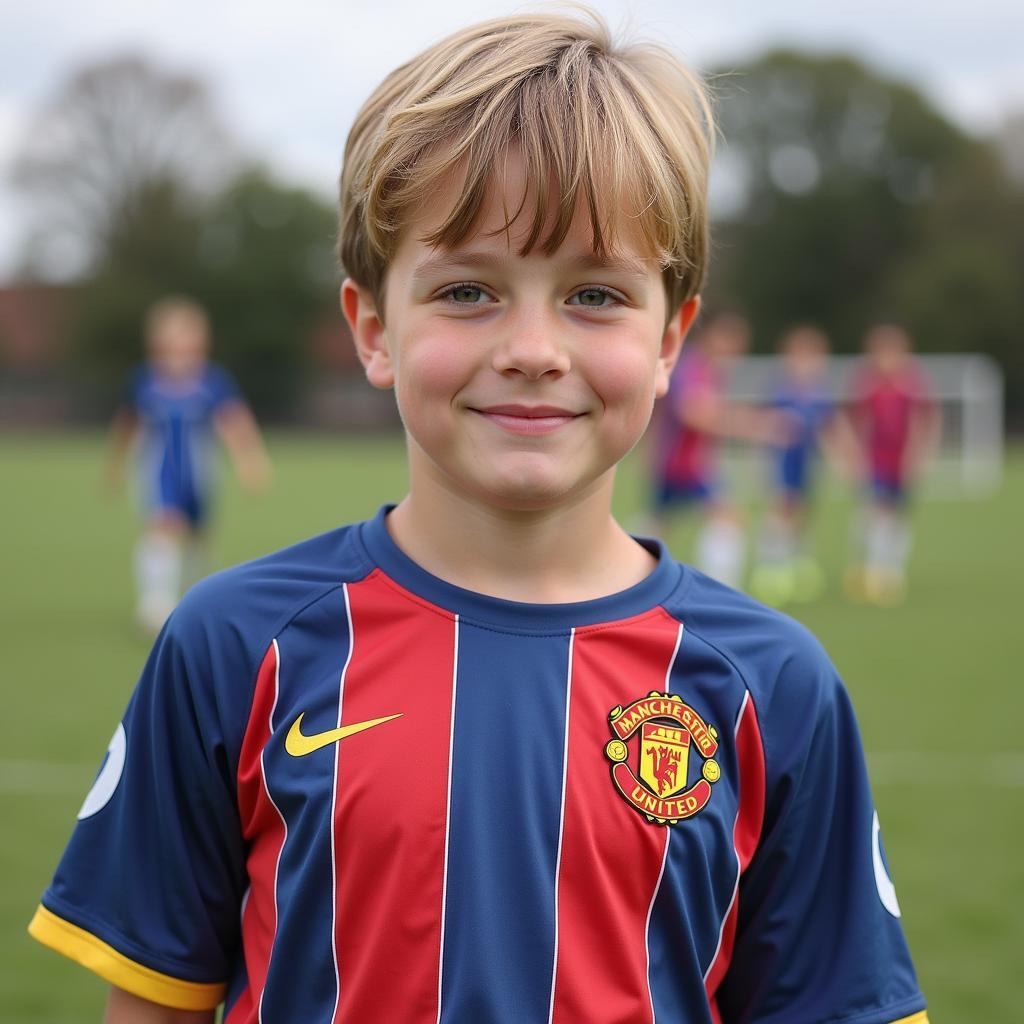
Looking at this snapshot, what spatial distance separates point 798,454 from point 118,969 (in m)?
10.4

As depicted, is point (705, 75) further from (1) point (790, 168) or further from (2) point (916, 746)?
(1) point (790, 168)

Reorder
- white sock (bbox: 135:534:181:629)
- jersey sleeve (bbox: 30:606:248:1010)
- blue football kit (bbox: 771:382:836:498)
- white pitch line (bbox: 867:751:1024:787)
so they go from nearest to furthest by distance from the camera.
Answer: jersey sleeve (bbox: 30:606:248:1010) < white pitch line (bbox: 867:751:1024:787) < white sock (bbox: 135:534:181:629) < blue football kit (bbox: 771:382:836:498)

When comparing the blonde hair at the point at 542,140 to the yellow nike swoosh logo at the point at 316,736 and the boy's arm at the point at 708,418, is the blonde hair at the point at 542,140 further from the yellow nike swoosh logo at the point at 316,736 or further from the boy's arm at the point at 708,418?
the boy's arm at the point at 708,418

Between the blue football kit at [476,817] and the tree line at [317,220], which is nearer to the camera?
the blue football kit at [476,817]

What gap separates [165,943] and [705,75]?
1.35 meters

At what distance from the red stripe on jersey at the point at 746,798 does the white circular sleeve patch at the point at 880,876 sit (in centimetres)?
15

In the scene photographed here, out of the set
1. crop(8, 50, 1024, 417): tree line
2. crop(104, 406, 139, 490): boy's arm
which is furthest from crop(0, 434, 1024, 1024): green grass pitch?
crop(8, 50, 1024, 417): tree line

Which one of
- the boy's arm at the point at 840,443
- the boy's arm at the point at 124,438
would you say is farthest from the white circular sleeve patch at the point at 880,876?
the boy's arm at the point at 840,443

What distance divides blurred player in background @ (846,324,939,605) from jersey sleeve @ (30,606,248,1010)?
31.6ft

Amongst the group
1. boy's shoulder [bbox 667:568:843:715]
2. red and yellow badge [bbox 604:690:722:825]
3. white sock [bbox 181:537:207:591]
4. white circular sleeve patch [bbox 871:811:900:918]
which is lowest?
white sock [bbox 181:537:207:591]

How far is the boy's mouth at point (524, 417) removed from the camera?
1464 mm

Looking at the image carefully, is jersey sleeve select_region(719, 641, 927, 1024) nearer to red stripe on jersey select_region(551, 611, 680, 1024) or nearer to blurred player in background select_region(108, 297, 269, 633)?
red stripe on jersey select_region(551, 611, 680, 1024)

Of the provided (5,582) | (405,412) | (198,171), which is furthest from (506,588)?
(198,171)

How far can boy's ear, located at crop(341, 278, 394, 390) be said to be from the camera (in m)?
1.62
